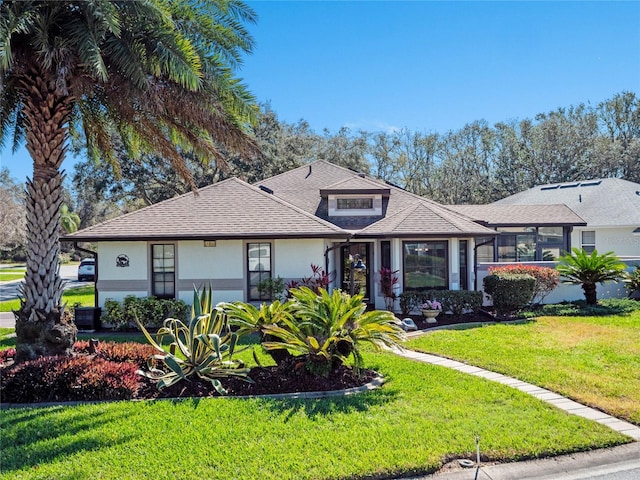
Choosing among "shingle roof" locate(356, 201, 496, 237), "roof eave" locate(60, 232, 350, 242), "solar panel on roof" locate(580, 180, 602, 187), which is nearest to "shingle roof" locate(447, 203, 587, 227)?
Result: "shingle roof" locate(356, 201, 496, 237)

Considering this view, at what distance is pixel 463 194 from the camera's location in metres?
46.4

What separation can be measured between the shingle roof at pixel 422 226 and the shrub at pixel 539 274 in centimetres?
148

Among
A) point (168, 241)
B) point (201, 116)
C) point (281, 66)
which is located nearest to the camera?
point (201, 116)

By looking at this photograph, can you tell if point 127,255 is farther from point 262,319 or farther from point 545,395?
point 545,395

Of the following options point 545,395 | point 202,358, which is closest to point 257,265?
point 202,358

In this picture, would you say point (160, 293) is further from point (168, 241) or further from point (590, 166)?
point (590, 166)

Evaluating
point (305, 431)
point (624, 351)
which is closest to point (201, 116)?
point (305, 431)

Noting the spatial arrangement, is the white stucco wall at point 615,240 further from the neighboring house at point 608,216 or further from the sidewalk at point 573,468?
the sidewalk at point 573,468

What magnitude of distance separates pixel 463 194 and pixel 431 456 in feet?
144

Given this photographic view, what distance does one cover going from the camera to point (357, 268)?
688 inches

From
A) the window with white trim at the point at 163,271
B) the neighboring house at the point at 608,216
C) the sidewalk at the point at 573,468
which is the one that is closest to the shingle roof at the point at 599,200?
the neighboring house at the point at 608,216

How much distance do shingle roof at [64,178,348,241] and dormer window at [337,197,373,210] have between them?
2828 millimetres

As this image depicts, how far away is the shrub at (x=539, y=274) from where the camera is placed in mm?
15289

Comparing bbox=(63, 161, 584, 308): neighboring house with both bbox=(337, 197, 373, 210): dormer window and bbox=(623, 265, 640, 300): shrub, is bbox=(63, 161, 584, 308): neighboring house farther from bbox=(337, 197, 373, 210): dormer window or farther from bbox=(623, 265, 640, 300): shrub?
bbox=(623, 265, 640, 300): shrub
